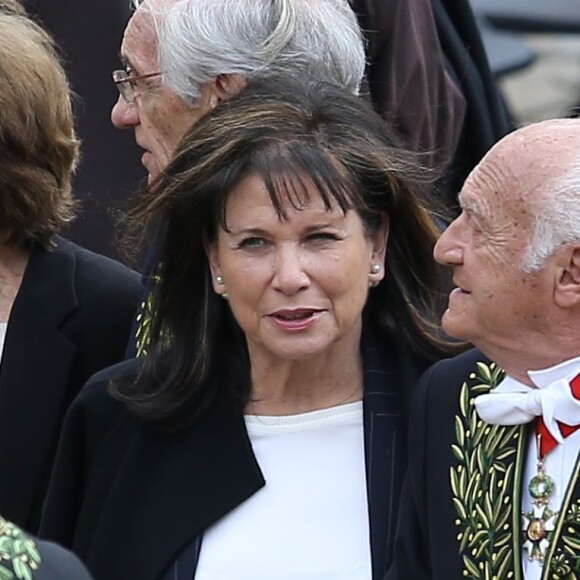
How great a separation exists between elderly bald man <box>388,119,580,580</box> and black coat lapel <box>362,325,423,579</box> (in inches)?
9.6

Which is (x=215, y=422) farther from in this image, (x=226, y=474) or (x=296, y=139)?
(x=296, y=139)

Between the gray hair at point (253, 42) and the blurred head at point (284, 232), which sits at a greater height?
the gray hair at point (253, 42)

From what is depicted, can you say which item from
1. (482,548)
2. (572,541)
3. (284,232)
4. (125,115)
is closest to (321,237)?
(284,232)

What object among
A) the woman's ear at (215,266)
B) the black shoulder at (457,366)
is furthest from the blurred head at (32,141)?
the black shoulder at (457,366)

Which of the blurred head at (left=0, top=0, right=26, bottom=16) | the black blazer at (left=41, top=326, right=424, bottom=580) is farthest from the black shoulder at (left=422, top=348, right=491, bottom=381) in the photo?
the blurred head at (left=0, top=0, right=26, bottom=16)

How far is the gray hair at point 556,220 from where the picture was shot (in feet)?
11.1

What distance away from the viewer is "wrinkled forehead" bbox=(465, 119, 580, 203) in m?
3.41

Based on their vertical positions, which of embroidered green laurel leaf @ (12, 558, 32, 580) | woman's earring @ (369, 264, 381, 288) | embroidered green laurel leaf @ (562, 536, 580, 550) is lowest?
embroidered green laurel leaf @ (562, 536, 580, 550)

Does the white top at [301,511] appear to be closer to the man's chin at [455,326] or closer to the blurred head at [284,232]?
the blurred head at [284,232]

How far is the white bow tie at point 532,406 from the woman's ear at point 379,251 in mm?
600

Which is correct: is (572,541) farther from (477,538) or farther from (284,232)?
(284,232)

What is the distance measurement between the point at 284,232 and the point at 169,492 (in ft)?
1.96

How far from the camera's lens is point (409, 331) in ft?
13.7

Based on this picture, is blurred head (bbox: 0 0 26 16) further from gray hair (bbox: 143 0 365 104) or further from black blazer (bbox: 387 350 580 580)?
black blazer (bbox: 387 350 580 580)
